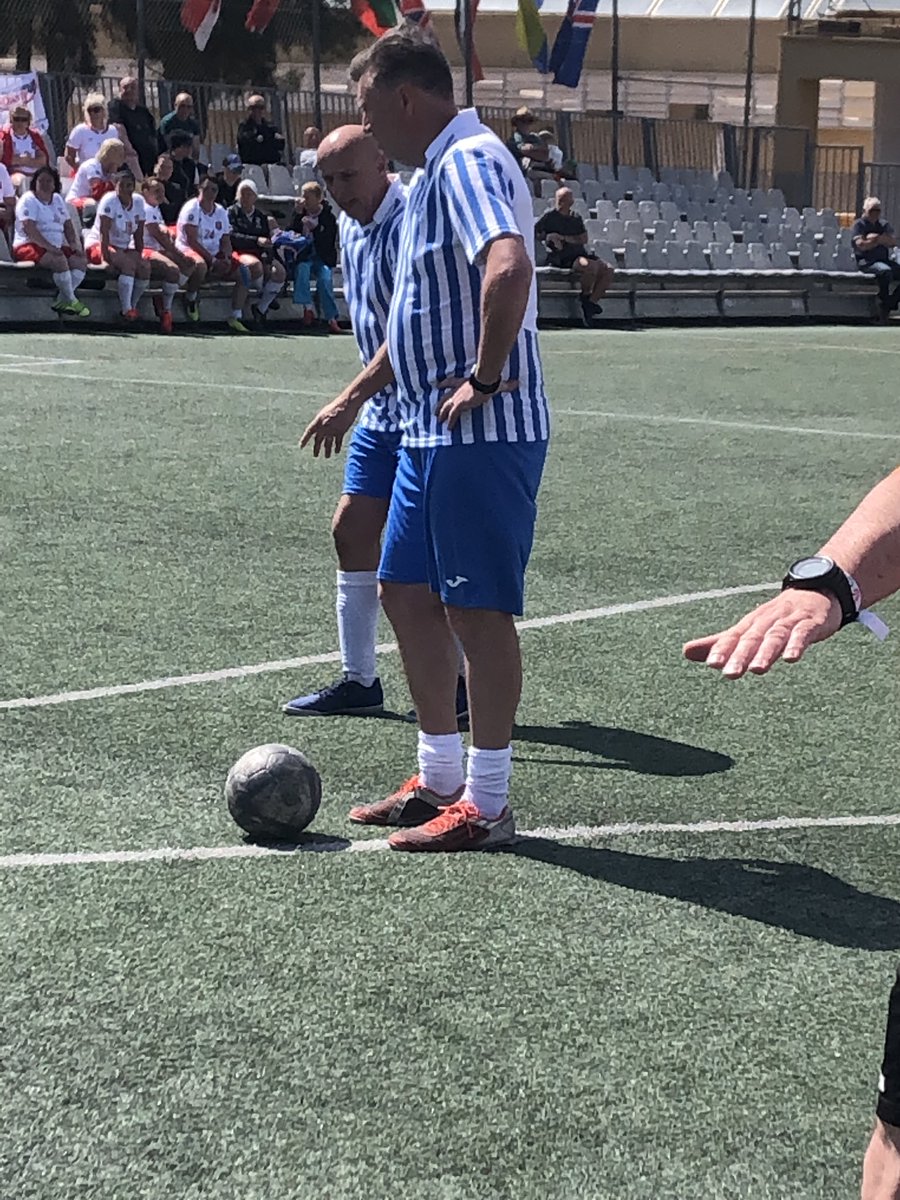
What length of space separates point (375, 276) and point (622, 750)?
1.67m

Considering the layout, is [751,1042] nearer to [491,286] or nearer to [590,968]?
[590,968]

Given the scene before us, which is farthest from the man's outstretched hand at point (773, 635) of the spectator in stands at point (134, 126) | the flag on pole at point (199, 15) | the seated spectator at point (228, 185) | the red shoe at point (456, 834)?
the flag on pole at point (199, 15)

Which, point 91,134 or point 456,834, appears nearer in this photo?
point 456,834

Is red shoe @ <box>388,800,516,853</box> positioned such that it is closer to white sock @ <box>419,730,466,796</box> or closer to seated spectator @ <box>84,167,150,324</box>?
white sock @ <box>419,730,466,796</box>

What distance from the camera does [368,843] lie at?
485 cm

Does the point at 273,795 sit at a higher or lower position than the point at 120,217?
higher

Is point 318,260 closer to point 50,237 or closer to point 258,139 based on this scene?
point 50,237

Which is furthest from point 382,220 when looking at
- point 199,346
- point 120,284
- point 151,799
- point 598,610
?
point 120,284

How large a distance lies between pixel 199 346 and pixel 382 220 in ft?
44.5

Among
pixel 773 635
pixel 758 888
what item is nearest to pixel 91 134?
pixel 758 888

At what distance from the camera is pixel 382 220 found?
19.4 ft

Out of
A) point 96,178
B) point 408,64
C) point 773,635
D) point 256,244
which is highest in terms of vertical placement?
point 408,64

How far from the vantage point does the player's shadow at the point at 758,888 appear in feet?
14.1

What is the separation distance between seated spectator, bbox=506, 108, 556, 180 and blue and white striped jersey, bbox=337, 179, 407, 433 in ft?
72.1
